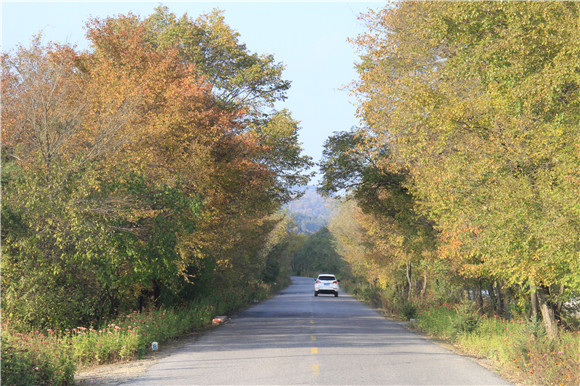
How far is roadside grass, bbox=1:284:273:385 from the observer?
31.9 feet

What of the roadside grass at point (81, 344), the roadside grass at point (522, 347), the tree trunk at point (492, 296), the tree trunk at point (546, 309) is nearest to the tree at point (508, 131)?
the roadside grass at point (522, 347)

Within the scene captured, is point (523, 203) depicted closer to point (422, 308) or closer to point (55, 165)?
point (55, 165)

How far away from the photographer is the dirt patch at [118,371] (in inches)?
425

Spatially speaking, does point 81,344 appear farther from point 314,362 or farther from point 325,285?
point 325,285

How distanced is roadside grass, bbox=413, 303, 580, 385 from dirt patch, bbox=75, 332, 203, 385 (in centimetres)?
722

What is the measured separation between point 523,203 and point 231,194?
46.0 ft

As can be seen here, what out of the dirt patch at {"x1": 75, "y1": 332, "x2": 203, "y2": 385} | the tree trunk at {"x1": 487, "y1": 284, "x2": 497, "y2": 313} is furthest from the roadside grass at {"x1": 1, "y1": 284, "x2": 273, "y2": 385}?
the tree trunk at {"x1": 487, "y1": 284, "x2": 497, "y2": 313}

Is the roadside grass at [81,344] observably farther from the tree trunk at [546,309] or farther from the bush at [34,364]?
the tree trunk at [546,309]

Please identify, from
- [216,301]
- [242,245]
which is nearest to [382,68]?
[216,301]

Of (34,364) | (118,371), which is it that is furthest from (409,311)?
(34,364)

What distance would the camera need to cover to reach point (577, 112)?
12273mm

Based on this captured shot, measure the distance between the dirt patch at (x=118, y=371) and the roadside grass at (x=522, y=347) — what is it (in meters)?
7.22

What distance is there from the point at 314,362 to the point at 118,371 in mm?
3914

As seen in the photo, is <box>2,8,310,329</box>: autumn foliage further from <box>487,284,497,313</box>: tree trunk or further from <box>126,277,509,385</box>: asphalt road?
<box>487,284,497,313</box>: tree trunk
